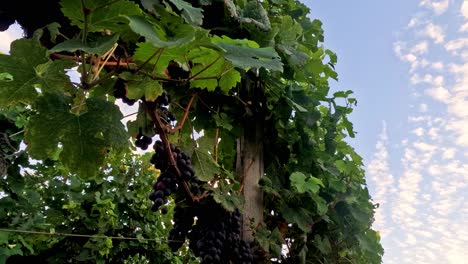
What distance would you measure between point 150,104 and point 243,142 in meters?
0.75

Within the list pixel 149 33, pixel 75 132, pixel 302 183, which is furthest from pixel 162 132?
pixel 302 183

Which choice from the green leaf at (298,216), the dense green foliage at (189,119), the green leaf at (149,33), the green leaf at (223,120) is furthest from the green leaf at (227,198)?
the green leaf at (149,33)

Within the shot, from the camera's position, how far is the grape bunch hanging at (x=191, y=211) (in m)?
1.46

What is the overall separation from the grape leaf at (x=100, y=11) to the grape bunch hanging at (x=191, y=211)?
534 mm

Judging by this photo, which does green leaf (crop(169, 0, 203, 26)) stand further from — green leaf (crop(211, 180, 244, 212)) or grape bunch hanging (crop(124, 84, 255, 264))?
green leaf (crop(211, 180, 244, 212))

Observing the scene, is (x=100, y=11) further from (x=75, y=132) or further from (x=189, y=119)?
(x=189, y=119)

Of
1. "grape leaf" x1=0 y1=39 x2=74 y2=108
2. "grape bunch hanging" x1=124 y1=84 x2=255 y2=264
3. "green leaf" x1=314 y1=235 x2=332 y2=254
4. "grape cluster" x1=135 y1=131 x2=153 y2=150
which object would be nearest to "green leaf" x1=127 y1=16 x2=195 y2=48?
"grape leaf" x1=0 y1=39 x2=74 y2=108

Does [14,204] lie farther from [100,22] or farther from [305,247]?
[100,22]

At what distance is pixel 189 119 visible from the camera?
1.83 meters

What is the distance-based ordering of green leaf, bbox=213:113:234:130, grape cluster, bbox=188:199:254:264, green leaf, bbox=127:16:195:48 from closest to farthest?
green leaf, bbox=127:16:195:48
grape cluster, bbox=188:199:254:264
green leaf, bbox=213:113:234:130

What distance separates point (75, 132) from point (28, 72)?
0.17 m

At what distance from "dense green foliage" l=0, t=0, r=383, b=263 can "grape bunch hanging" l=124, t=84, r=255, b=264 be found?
0.18 ft

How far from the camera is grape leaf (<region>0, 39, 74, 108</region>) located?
90cm

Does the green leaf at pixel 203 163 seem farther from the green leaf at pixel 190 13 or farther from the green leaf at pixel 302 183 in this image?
the green leaf at pixel 190 13
